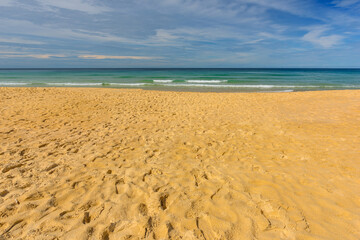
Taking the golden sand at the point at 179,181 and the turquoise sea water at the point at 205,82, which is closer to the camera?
the golden sand at the point at 179,181

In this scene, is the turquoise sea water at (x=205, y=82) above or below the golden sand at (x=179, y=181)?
above

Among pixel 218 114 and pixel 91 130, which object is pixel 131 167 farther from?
pixel 218 114

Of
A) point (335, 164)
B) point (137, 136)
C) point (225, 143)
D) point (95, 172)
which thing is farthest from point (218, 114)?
point (95, 172)

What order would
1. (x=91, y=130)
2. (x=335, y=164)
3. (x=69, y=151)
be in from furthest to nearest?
(x=91, y=130) < (x=69, y=151) < (x=335, y=164)

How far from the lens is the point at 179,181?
131 inches

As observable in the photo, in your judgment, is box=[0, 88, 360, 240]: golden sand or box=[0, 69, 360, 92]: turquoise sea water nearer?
box=[0, 88, 360, 240]: golden sand

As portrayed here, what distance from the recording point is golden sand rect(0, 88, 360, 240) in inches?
93.4

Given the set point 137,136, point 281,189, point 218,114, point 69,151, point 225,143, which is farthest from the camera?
point 218,114

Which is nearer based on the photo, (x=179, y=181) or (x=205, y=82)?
(x=179, y=181)

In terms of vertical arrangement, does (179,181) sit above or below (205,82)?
below

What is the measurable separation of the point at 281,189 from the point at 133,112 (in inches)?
262

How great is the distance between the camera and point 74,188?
3.10 meters

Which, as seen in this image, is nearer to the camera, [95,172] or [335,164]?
[95,172]

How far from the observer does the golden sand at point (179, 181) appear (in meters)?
2.37
